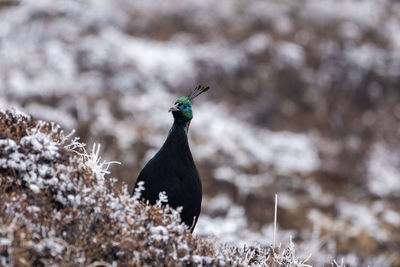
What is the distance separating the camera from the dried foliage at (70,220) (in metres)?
2.93

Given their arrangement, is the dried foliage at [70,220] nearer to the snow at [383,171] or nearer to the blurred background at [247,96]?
the blurred background at [247,96]

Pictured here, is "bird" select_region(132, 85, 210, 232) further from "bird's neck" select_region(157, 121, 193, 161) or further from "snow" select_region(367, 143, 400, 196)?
"snow" select_region(367, 143, 400, 196)

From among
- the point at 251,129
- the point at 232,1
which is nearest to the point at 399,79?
the point at 251,129

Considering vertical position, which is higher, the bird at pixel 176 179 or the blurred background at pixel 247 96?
the blurred background at pixel 247 96

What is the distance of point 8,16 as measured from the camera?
17516 millimetres

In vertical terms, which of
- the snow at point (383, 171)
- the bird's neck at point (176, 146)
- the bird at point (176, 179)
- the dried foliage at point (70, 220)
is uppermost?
the snow at point (383, 171)

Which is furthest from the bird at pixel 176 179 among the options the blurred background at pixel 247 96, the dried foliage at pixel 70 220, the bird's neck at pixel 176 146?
the blurred background at pixel 247 96

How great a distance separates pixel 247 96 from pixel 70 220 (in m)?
14.3

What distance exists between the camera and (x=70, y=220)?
10.4 ft

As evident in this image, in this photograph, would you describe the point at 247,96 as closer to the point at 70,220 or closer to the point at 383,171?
the point at 383,171

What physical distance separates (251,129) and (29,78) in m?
7.30

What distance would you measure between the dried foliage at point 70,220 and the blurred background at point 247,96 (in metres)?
7.03

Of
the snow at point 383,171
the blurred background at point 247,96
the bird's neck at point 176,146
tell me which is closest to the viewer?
the bird's neck at point 176,146

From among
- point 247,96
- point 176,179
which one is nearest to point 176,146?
point 176,179
